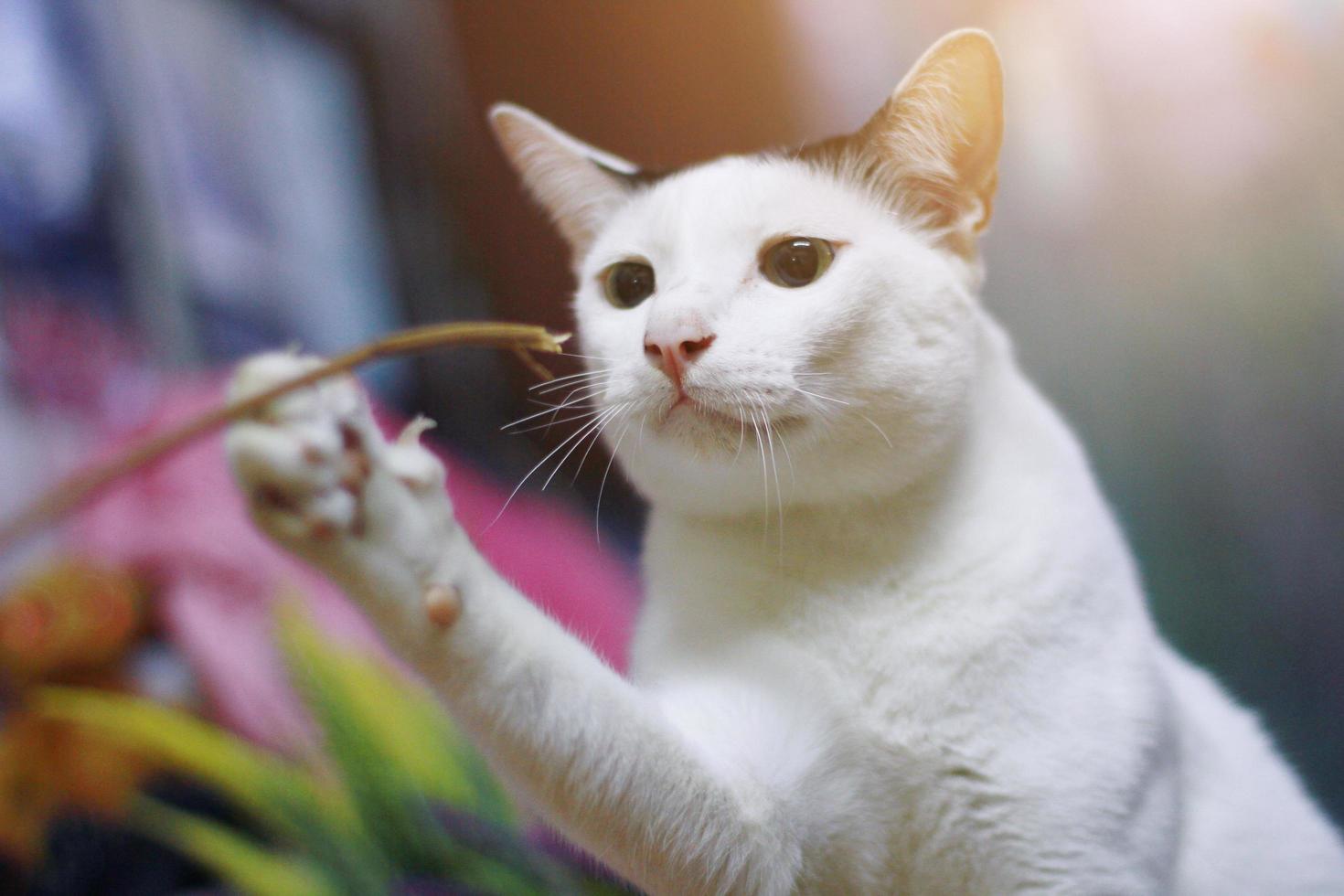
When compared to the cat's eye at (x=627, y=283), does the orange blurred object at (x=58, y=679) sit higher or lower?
lower

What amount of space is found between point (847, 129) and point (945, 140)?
406 mm

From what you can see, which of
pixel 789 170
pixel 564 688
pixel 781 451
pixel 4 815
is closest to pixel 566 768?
pixel 564 688

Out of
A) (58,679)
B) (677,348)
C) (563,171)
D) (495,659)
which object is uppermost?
(563,171)

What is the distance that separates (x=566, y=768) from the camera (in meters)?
0.65

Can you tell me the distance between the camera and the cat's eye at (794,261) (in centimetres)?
83

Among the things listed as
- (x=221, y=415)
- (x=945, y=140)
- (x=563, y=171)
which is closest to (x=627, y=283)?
(x=563, y=171)

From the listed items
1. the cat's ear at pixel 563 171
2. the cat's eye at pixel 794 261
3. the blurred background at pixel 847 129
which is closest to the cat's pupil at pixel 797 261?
the cat's eye at pixel 794 261

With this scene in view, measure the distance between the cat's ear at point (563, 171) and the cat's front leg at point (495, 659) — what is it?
551 millimetres

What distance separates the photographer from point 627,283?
94cm

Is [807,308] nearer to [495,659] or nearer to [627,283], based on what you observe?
[627,283]

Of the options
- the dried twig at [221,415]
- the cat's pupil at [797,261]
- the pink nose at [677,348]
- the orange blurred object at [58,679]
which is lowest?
the orange blurred object at [58,679]

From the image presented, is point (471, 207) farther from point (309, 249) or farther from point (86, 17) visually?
point (86, 17)

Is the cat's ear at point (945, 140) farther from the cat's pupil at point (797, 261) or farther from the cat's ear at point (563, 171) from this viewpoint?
the cat's ear at point (563, 171)

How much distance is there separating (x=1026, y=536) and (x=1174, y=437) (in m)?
0.62
